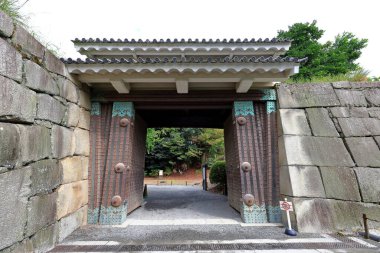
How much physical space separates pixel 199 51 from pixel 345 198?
4755mm

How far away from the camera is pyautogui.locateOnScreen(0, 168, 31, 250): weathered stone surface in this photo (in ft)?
7.54

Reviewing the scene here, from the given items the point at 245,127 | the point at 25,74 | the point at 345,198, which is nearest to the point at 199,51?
the point at 245,127

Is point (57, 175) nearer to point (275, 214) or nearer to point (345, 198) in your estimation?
point (275, 214)

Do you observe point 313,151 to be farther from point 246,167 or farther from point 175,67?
point 175,67

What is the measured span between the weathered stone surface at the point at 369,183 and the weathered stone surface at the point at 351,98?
1459 millimetres

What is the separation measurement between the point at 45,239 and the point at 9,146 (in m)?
1.47

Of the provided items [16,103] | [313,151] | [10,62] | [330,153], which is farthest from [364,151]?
[10,62]

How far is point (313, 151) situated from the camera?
14.0ft

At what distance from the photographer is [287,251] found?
2980mm

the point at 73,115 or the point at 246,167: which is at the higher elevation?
the point at 73,115

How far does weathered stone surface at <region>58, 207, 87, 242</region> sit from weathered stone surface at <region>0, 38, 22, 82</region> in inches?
90.0

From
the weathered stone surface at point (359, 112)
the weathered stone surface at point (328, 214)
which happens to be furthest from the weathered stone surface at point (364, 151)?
the weathered stone surface at point (328, 214)

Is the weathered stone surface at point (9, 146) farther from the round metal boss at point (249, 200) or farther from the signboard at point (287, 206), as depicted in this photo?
the signboard at point (287, 206)

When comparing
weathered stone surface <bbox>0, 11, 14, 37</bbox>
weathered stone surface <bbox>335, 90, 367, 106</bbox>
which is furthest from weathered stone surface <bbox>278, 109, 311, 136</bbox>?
weathered stone surface <bbox>0, 11, 14, 37</bbox>
